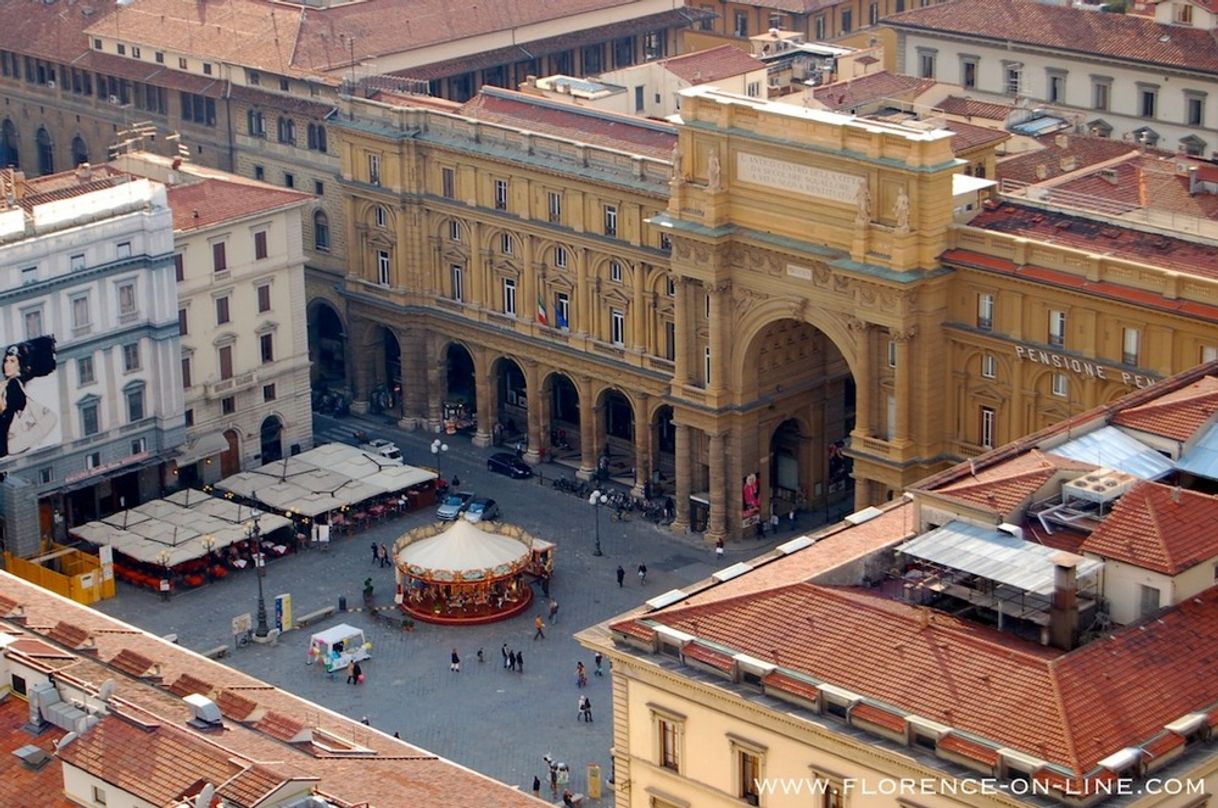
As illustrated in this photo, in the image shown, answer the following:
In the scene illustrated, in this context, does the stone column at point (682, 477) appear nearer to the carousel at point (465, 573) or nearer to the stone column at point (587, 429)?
the stone column at point (587, 429)

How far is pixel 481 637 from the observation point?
132250 millimetres

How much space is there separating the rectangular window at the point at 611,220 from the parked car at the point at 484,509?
50.1 feet

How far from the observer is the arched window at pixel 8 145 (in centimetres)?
19612

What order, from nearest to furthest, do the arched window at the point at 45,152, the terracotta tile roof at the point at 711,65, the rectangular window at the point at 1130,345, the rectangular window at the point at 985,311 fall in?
the rectangular window at the point at 1130,345 → the rectangular window at the point at 985,311 → the terracotta tile roof at the point at 711,65 → the arched window at the point at 45,152

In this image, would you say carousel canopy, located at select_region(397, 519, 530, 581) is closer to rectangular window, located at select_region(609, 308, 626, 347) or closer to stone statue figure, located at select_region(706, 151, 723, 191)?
rectangular window, located at select_region(609, 308, 626, 347)

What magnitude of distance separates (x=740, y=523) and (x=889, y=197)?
2107 centimetres

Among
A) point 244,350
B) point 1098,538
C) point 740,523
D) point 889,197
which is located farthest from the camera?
point 244,350

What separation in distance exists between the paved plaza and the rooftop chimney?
120 feet

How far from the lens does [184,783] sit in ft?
263

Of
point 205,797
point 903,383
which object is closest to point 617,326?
point 903,383

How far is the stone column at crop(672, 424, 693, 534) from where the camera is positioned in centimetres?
14225

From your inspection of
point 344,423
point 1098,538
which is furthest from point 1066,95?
point 1098,538

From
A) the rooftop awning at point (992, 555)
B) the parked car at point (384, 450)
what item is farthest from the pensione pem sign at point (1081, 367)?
the parked car at point (384, 450)

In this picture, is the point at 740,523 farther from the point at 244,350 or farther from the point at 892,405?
the point at 244,350
